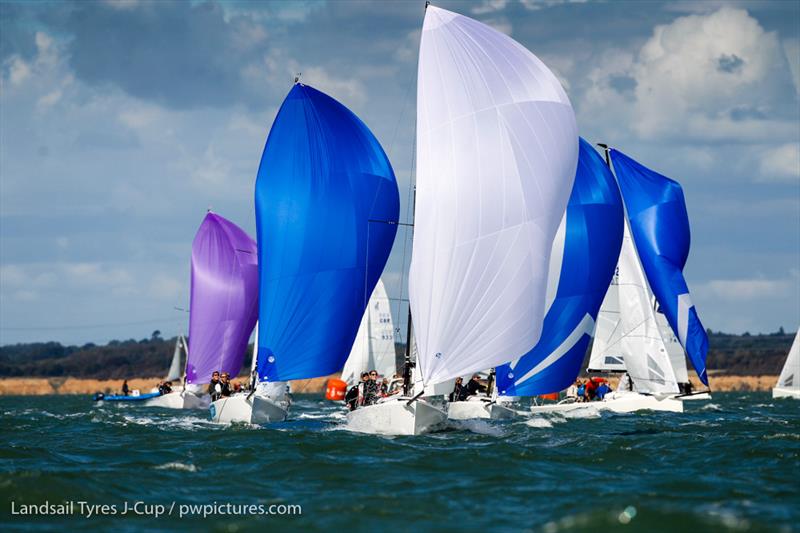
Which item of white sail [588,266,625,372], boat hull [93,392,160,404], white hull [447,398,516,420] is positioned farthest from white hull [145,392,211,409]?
white hull [447,398,516,420]

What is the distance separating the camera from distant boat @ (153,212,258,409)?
2012 inches

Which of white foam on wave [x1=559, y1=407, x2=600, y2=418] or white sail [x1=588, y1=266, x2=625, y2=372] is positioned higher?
A: white sail [x1=588, y1=266, x2=625, y2=372]

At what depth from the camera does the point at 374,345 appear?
69.7 meters

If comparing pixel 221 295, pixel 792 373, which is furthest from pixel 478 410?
pixel 792 373

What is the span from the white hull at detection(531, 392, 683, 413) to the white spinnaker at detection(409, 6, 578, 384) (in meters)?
18.6

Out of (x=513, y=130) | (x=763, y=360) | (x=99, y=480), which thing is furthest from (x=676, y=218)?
(x=763, y=360)

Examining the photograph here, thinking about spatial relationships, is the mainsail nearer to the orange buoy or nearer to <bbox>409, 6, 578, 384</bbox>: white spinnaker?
the orange buoy

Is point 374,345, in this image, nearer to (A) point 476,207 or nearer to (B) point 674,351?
(B) point 674,351

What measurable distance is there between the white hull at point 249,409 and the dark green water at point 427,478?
88.4 inches

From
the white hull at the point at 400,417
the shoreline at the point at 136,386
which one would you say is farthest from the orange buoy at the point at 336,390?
the white hull at the point at 400,417

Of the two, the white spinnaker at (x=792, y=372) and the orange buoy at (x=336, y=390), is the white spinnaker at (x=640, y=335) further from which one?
the white spinnaker at (x=792, y=372)

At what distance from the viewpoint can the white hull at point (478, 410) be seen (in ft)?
130

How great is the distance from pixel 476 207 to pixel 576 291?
49.4 feet

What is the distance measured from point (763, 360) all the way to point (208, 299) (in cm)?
12824
